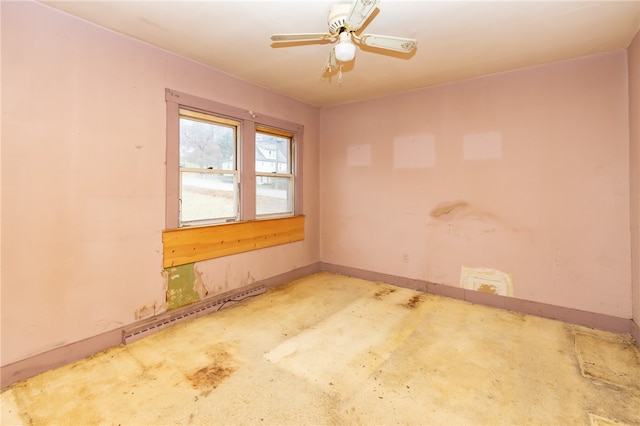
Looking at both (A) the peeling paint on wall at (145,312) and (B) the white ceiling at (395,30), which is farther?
(A) the peeling paint on wall at (145,312)

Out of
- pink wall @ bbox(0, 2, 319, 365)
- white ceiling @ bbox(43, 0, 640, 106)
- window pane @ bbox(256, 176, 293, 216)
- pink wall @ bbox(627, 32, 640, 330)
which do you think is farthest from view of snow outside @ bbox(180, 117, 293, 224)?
pink wall @ bbox(627, 32, 640, 330)

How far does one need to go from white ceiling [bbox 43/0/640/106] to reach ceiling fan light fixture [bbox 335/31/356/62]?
368 millimetres

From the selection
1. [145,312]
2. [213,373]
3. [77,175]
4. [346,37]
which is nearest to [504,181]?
[346,37]

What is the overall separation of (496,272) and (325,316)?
2.03 metres

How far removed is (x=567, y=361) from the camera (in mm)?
2371

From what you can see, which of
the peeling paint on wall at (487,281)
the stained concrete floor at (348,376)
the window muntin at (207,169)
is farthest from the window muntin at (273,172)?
the peeling paint on wall at (487,281)

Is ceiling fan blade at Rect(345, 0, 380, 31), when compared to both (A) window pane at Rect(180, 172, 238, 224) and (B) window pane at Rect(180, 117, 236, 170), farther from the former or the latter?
(A) window pane at Rect(180, 172, 238, 224)

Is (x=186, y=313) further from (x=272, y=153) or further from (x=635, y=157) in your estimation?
(x=635, y=157)

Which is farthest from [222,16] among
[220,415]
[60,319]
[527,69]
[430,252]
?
[430,252]

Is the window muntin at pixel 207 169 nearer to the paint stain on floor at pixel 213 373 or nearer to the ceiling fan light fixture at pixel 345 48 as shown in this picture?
the paint stain on floor at pixel 213 373

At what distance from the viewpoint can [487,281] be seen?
3523 millimetres

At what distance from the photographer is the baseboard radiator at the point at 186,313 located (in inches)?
105

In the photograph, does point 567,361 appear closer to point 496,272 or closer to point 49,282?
point 496,272

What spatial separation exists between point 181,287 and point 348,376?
188cm
